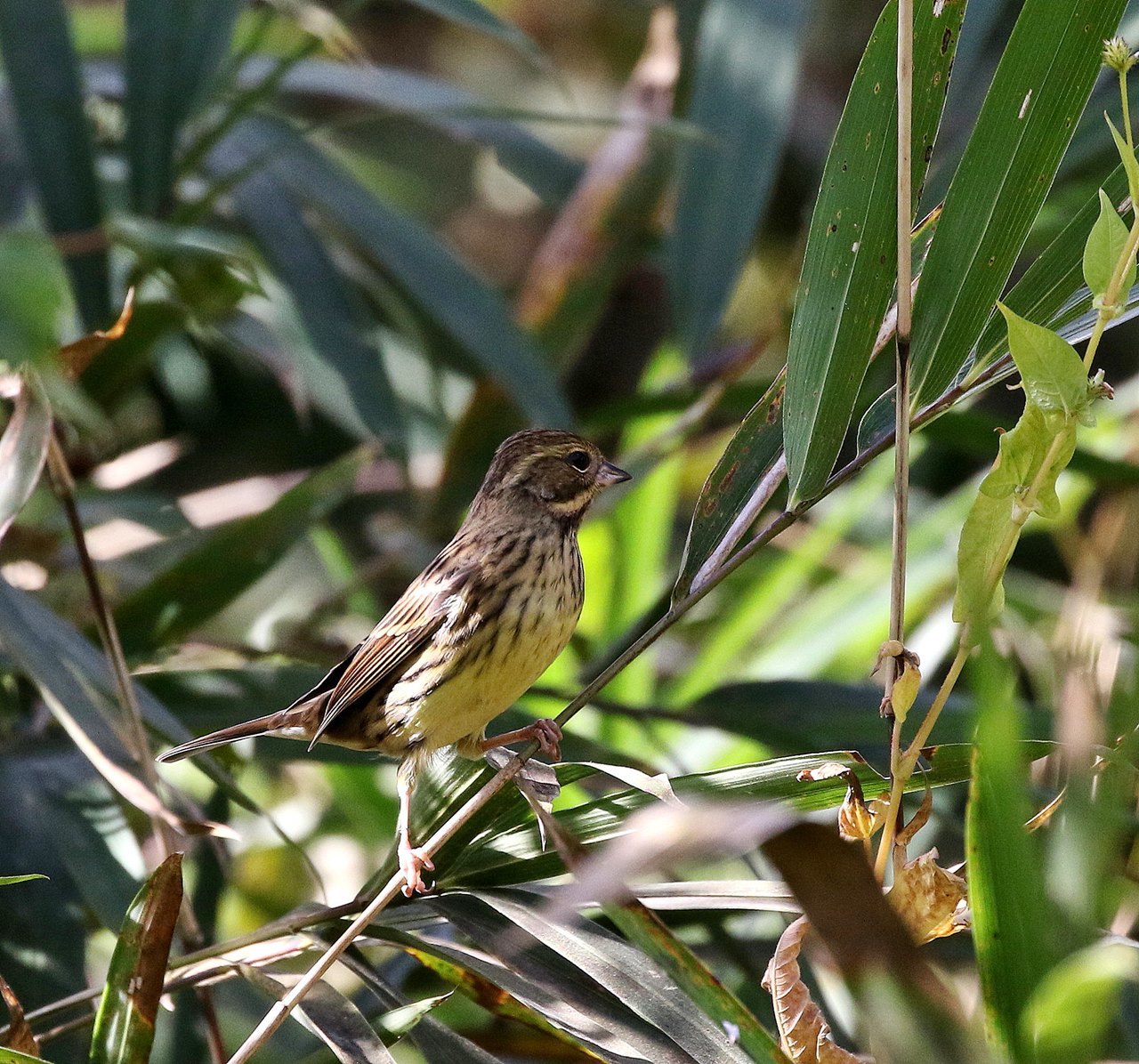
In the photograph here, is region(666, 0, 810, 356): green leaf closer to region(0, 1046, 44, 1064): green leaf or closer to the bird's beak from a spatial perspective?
the bird's beak

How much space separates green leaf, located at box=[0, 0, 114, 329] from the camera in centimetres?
368

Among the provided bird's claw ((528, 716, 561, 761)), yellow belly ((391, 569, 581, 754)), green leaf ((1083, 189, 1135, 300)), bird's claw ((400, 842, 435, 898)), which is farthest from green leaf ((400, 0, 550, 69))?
green leaf ((1083, 189, 1135, 300))

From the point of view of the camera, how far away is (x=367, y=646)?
3.07m

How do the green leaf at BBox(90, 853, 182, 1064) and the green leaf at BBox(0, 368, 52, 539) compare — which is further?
the green leaf at BBox(0, 368, 52, 539)

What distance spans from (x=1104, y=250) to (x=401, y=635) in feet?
5.73

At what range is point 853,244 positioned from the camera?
6.66 ft

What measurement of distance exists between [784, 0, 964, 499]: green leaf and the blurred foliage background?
1.61 feet

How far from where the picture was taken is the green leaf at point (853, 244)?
196 cm

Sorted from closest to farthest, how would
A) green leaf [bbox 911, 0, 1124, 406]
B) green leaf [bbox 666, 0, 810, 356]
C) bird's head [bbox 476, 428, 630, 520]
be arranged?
green leaf [bbox 911, 0, 1124, 406], bird's head [bbox 476, 428, 630, 520], green leaf [bbox 666, 0, 810, 356]

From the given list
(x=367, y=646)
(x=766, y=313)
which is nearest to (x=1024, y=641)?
(x=367, y=646)

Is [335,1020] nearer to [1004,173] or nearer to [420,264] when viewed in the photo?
[1004,173]

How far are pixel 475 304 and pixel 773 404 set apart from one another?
7.04ft

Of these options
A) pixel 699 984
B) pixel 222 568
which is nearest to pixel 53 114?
pixel 222 568

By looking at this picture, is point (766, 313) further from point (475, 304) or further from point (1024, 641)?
point (1024, 641)
